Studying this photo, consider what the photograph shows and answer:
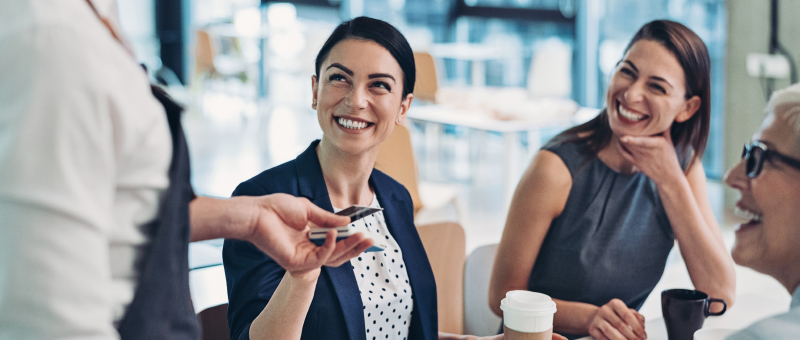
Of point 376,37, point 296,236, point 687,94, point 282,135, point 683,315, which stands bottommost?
point 282,135

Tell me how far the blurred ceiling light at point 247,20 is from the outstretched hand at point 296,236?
27.9 ft

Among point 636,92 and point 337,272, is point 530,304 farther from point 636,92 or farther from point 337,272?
point 636,92

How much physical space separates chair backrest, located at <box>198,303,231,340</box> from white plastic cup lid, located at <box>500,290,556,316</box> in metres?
0.59

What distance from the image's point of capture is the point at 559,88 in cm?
622

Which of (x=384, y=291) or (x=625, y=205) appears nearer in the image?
(x=384, y=291)

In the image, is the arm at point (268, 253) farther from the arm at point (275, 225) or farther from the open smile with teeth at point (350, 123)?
the open smile with teeth at point (350, 123)

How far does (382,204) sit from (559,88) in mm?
5072

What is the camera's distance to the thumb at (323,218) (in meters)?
0.92

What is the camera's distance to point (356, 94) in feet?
4.50

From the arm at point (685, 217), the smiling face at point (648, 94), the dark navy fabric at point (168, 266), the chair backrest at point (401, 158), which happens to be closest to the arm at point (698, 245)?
the arm at point (685, 217)

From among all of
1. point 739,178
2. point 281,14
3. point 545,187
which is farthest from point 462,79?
point 739,178

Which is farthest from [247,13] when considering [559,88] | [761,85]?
[761,85]

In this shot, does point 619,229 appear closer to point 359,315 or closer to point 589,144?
point 589,144

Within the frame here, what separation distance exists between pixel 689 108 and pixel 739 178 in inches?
13.9
